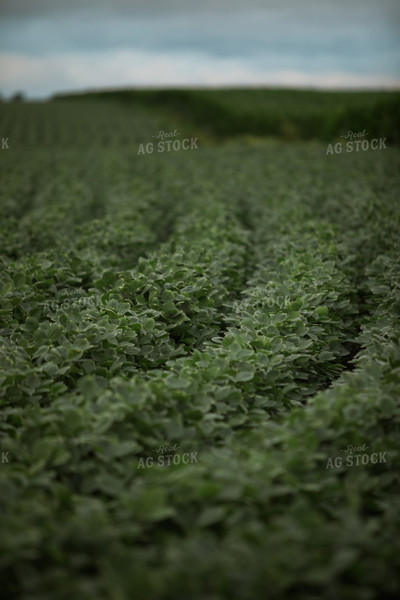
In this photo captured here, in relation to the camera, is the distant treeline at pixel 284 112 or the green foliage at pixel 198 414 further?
the distant treeline at pixel 284 112

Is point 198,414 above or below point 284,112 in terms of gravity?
below

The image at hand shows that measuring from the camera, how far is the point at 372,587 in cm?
166

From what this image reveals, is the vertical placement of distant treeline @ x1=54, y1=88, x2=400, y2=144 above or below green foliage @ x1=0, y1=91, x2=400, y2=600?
above

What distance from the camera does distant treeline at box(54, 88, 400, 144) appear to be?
17672 millimetres

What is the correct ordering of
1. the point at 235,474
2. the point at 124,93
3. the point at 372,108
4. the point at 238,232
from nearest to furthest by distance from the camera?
the point at 235,474
the point at 238,232
the point at 372,108
the point at 124,93

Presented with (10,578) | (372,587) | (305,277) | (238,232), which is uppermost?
(238,232)

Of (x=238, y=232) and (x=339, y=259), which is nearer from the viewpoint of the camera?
(x=339, y=259)

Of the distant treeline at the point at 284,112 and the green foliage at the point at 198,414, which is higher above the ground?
the distant treeline at the point at 284,112

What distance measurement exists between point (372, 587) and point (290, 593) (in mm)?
309

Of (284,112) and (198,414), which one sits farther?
(284,112)

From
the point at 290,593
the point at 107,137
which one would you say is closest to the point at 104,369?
the point at 290,593

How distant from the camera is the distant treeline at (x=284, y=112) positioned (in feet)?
58.0

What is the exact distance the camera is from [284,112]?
2391cm

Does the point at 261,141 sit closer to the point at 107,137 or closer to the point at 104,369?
the point at 107,137
